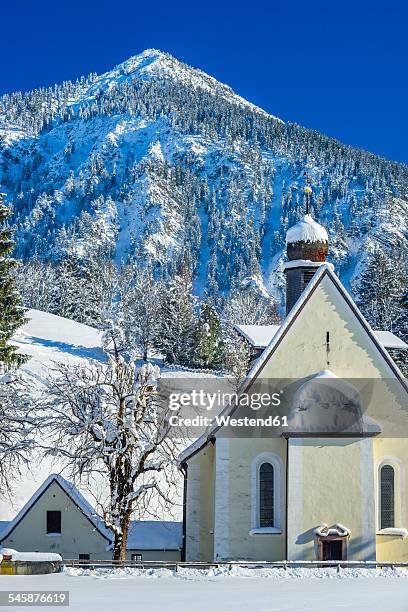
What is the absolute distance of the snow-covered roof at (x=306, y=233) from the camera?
111 feet

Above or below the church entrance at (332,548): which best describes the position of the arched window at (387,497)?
above

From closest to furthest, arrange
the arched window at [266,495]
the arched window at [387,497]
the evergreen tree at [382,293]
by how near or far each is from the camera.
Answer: the arched window at [387,497], the arched window at [266,495], the evergreen tree at [382,293]

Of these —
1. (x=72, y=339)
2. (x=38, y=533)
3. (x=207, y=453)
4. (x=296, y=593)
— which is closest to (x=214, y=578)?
(x=296, y=593)

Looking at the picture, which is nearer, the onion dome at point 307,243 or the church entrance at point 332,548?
the church entrance at point 332,548

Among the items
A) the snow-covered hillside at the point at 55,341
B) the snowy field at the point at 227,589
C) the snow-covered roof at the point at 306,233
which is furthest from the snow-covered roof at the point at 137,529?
the snow-covered hillside at the point at 55,341

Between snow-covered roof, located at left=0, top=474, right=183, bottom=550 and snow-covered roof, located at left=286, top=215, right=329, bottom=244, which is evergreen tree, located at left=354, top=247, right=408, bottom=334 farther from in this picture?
snow-covered roof, located at left=0, top=474, right=183, bottom=550

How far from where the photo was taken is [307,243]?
33.9 metres

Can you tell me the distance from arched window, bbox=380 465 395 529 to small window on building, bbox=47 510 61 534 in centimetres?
1444

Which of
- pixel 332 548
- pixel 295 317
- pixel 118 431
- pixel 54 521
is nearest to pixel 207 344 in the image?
pixel 54 521

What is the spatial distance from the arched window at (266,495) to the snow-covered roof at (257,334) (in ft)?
19.7

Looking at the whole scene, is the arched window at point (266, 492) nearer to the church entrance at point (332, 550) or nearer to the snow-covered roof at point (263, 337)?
the church entrance at point (332, 550)

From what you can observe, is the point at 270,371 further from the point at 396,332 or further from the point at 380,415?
the point at 396,332

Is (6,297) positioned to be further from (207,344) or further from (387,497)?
(207,344)

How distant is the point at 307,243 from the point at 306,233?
405 millimetres
